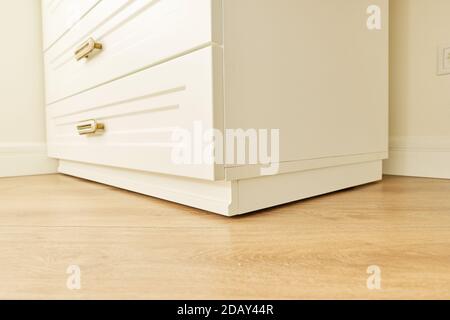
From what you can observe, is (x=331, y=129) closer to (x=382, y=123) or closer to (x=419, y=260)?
(x=382, y=123)

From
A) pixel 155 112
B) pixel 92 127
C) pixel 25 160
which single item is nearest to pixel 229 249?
pixel 155 112

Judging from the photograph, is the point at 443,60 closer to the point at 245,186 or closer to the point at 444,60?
the point at 444,60

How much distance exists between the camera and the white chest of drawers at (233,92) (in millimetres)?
625

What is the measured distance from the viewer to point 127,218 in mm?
665

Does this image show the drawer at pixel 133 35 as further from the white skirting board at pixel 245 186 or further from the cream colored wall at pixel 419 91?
the cream colored wall at pixel 419 91

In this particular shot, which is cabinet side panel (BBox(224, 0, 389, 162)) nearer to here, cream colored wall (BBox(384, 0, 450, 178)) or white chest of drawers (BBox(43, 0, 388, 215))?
white chest of drawers (BBox(43, 0, 388, 215))

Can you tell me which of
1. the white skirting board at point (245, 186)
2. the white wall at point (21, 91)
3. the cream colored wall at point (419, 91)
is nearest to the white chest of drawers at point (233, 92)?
the white skirting board at point (245, 186)

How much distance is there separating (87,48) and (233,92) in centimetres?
56

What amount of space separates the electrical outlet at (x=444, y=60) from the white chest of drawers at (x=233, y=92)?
19 centimetres

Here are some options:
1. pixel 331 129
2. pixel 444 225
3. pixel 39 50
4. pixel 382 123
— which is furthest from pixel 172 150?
pixel 39 50

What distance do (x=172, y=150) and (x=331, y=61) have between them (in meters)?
0.44

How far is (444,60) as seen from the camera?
1.08 meters

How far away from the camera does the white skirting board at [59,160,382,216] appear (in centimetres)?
66
